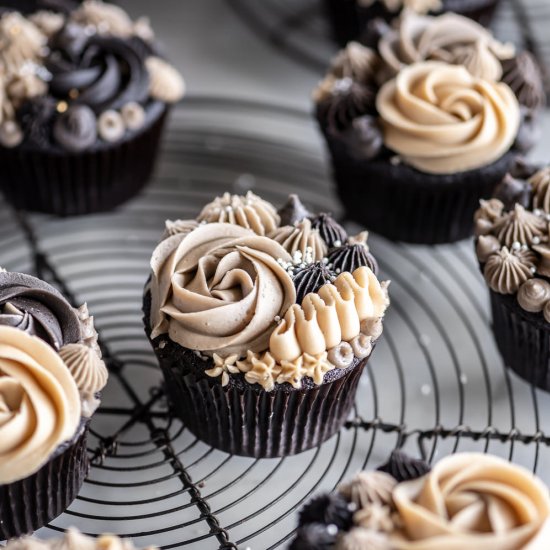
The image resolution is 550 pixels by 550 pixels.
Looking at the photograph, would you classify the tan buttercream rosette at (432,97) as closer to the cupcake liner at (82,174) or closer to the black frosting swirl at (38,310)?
the cupcake liner at (82,174)

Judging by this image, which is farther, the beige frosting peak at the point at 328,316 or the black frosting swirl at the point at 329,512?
the beige frosting peak at the point at 328,316

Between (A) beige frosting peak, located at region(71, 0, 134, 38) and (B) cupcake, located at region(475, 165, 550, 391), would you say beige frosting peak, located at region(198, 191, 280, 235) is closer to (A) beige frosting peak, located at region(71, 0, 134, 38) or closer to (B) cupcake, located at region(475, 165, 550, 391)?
(B) cupcake, located at region(475, 165, 550, 391)

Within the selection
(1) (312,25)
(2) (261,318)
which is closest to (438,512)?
(2) (261,318)

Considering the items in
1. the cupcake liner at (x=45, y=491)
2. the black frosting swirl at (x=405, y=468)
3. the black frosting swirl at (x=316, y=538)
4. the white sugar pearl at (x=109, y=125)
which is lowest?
the cupcake liner at (x=45, y=491)

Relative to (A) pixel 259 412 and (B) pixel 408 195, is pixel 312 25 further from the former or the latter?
(A) pixel 259 412

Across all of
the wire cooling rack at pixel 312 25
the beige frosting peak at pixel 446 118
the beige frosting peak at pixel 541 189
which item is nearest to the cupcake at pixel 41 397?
the beige frosting peak at pixel 446 118

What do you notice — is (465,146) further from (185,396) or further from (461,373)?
(185,396)
